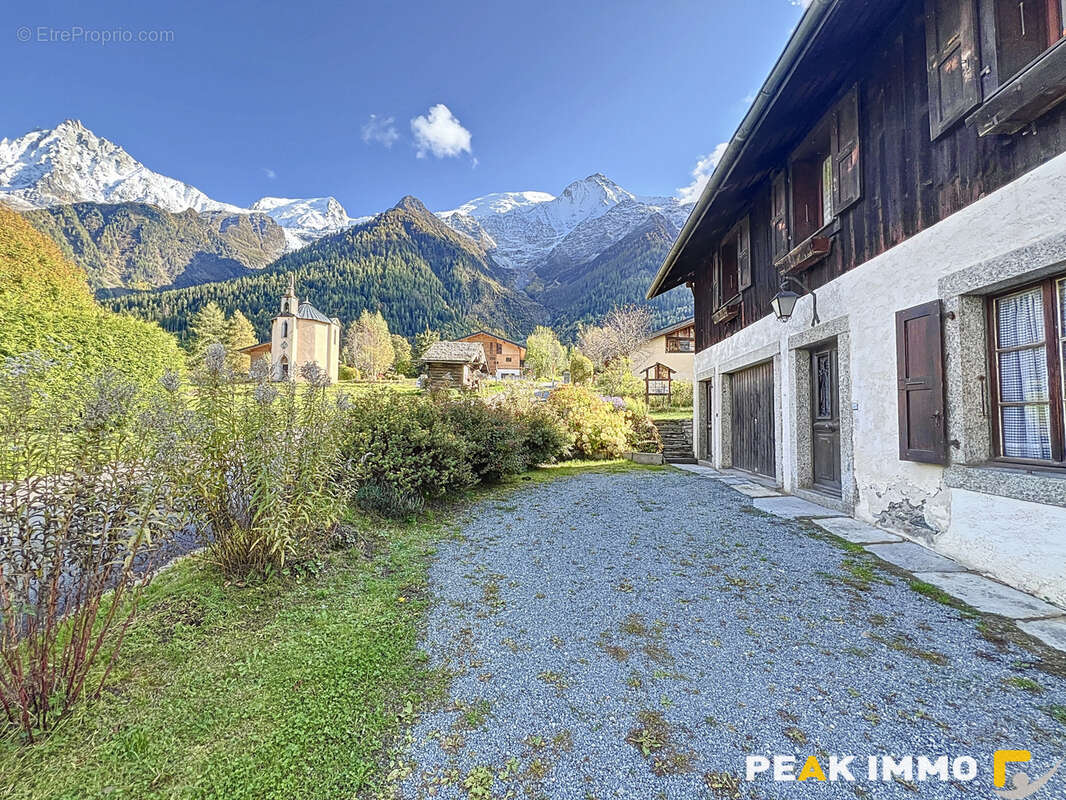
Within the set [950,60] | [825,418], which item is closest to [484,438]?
[825,418]

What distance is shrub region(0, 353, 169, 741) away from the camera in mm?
1543

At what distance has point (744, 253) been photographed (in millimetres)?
7113

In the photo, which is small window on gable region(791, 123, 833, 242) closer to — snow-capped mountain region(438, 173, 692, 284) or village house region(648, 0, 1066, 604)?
village house region(648, 0, 1066, 604)

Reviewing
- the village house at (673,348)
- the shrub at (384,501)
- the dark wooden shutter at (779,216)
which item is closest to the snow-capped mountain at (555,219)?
the village house at (673,348)

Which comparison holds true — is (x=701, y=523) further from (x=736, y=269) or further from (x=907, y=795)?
(x=736, y=269)

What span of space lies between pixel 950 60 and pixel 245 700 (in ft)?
19.9

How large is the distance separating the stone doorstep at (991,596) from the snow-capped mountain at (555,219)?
347ft

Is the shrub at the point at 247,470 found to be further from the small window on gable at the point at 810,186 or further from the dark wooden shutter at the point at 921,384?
the small window on gable at the point at 810,186

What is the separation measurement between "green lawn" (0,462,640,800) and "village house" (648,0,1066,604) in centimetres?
393

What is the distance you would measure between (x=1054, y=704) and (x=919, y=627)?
2.04 ft

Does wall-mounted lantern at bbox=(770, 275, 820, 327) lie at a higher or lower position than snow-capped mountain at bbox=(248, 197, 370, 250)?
→ lower

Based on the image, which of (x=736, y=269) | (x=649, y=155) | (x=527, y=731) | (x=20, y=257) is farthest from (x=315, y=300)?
(x=527, y=731)

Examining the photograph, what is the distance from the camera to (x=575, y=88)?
13.3 metres
